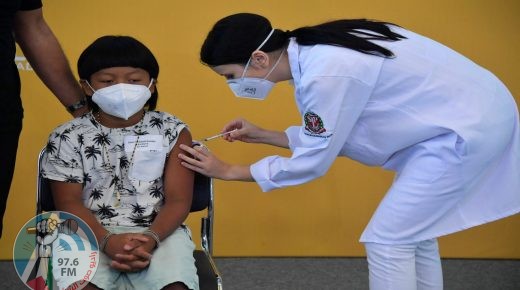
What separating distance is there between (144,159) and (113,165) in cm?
10

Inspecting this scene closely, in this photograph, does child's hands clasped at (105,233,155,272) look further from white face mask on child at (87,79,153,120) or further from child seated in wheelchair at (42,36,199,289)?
white face mask on child at (87,79,153,120)

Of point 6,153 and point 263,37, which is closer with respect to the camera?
point 6,153

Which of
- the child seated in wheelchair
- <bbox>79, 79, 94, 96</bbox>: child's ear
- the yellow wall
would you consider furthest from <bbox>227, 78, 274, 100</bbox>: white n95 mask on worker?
the yellow wall

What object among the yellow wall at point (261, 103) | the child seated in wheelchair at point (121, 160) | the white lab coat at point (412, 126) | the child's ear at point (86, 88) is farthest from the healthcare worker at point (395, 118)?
the yellow wall at point (261, 103)

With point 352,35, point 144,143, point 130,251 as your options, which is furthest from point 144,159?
point 352,35

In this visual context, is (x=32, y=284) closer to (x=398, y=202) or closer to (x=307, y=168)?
(x=307, y=168)

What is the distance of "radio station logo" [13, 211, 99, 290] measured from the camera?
1873mm

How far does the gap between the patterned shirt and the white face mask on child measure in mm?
80

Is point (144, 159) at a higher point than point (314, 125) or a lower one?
lower

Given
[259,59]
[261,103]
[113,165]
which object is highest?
[259,59]

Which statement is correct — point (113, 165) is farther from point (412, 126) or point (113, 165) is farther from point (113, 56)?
point (412, 126)

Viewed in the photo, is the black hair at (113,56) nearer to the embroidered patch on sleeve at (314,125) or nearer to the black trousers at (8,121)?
the black trousers at (8,121)

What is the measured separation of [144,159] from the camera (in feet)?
7.07

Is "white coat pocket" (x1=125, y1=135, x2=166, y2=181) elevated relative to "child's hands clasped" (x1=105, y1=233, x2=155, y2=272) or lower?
elevated
